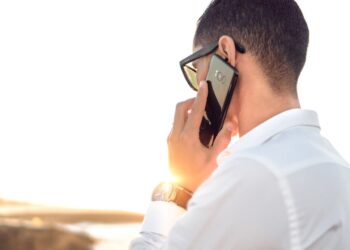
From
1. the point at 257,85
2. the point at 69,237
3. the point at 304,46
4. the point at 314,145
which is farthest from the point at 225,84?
the point at 69,237

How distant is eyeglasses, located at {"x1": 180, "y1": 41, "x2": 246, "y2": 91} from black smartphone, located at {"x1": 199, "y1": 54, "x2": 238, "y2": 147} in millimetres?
44

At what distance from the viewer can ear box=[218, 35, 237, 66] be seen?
222 centimetres

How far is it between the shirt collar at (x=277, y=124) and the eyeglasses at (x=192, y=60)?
360mm

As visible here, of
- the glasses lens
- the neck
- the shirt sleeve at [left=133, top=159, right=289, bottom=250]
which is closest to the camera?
the shirt sleeve at [left=133, top=159, right=289, bottom=250]

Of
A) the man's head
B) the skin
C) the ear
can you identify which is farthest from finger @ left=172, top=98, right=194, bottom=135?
the ear

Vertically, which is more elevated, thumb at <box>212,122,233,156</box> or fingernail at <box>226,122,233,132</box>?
fingernail at <box>226,122,233,132</box>

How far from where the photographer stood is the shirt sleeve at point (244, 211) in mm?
1728

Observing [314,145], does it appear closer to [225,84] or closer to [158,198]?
[225,84]

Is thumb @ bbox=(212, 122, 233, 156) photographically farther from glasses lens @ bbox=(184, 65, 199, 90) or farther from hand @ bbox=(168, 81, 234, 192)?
glasses lens @ bbox=(184, 65, 199, 90)

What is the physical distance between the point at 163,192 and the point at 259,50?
0.63 meters

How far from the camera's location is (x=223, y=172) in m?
→ 1.77

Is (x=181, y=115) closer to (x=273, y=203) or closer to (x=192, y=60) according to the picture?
(x=192, y=60)

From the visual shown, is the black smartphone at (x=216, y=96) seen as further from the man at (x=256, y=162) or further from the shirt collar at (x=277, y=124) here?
the shirt collar at (x=277, y=124)

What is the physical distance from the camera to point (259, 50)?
2250mm
